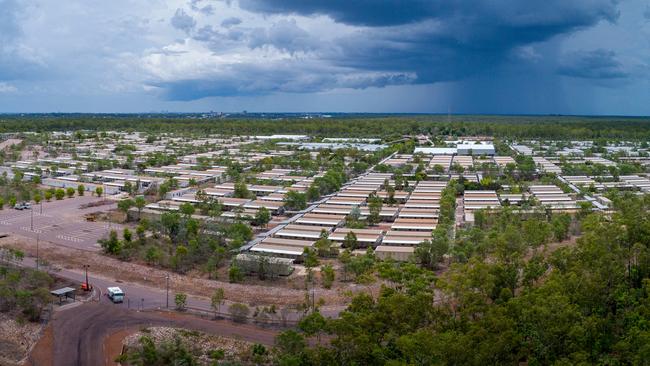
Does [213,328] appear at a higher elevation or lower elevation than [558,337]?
lower

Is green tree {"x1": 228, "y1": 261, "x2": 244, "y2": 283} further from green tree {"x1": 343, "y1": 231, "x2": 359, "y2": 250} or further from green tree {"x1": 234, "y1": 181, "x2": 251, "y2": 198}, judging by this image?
green tree {"x1": 234, "y1": 181, "x2": 251, "y2": 198}

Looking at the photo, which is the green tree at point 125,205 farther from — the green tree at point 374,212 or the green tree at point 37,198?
the green tree at point 374,212

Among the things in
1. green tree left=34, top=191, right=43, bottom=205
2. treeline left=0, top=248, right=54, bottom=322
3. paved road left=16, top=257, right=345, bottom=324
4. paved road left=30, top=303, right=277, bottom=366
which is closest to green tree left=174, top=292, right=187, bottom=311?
paved road left=16, top=257, right=345, bottom=324

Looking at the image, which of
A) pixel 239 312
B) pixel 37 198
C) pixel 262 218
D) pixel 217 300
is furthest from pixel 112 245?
pixel 37 198

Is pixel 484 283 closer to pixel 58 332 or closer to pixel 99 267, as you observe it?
pixel 58 332

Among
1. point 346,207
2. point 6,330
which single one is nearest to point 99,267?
point 6,330

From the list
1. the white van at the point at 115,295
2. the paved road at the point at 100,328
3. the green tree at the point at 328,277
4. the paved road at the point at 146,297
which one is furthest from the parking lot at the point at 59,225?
the green tree at the point at 328,277

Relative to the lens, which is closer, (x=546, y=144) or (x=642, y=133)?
(x=546, y=144)
